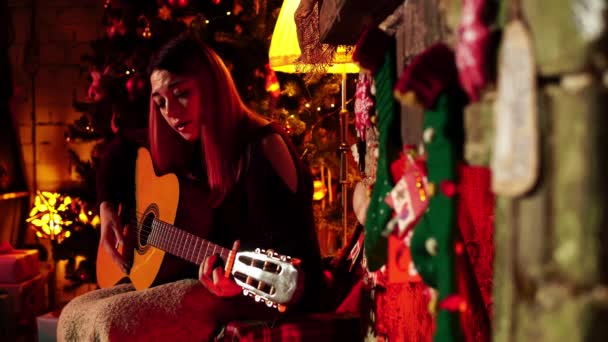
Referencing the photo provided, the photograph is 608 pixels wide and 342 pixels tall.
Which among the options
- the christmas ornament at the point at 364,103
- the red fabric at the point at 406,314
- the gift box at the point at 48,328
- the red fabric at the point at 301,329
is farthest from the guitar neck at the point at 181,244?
the gift box at the point at 48,328

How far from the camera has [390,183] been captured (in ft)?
3.59

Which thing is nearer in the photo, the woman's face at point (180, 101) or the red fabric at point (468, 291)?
the red fabric at point (468, 291)

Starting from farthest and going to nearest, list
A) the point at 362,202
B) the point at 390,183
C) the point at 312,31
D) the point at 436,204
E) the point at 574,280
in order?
the point at 312,31, the point at 362,202, the point at 390,183, the point at 436,204, the point at 574,280

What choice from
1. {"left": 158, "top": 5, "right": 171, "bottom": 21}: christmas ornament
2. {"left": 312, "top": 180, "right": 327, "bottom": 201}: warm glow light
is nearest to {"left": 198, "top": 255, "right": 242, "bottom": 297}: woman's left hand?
{"left": 312, "top": 180, "right": 327, "bottom": 201}: warm glow light

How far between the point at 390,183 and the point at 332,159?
2.08 m

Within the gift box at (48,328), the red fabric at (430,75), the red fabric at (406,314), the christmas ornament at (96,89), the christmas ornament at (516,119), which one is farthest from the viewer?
the christmas ornament at (96,89)

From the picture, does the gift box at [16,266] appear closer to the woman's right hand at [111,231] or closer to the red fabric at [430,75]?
the woman's right hand at [111,231]

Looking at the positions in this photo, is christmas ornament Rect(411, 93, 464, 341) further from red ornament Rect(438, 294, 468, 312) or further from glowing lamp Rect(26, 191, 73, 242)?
glowing lamp Rect(26, 191, 73, 242)

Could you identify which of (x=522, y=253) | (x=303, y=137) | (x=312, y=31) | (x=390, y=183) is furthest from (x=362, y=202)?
(x=303, y=137)

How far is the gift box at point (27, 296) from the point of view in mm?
3354

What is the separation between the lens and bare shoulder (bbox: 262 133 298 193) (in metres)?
1.91

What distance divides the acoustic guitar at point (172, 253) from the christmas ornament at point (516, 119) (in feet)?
3.53

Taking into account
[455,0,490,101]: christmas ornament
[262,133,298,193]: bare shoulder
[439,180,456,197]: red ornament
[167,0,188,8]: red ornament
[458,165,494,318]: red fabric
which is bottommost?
[458,165,494,318]: red fabric

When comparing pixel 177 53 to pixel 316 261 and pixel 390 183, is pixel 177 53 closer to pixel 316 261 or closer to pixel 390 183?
pixel 316 261
